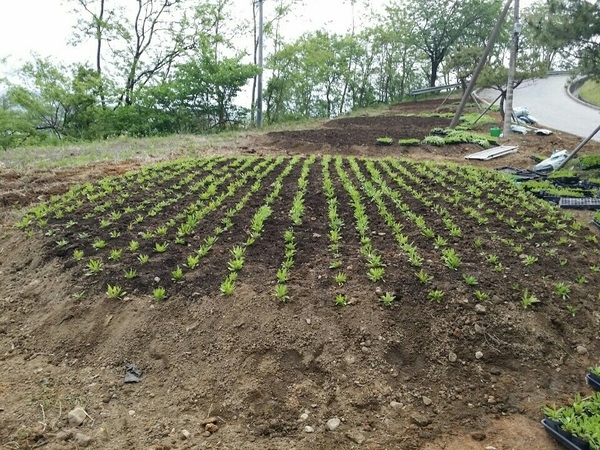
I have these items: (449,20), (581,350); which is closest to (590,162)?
(581,350)

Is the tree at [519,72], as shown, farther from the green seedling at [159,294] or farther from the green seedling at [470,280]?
the green seedling at [159,294]

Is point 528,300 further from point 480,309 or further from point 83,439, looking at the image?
point 83,439

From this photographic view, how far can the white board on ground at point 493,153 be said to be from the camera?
35.0 ft

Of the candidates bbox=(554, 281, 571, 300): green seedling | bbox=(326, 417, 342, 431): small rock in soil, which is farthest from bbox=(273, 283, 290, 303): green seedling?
bbox=(554, 281, 571, 300): green seedling

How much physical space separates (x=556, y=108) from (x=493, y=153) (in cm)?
1214

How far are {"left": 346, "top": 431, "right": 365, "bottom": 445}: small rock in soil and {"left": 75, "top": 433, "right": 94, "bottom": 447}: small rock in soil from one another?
1.73m

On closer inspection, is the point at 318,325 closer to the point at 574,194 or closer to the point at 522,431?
the point at 522,431

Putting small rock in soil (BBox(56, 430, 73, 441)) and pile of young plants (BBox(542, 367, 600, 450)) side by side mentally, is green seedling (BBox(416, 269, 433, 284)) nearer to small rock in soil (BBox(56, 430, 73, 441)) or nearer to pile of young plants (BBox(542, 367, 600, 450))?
pile of young plants (BBox(542, 367, 600, 450))

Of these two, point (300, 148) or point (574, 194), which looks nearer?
point (574, 194)

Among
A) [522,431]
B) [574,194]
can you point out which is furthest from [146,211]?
[574,194]

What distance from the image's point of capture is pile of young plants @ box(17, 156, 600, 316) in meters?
4.09

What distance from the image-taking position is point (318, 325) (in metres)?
3.56

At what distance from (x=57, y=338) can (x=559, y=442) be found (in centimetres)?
407

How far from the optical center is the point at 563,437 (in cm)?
259
